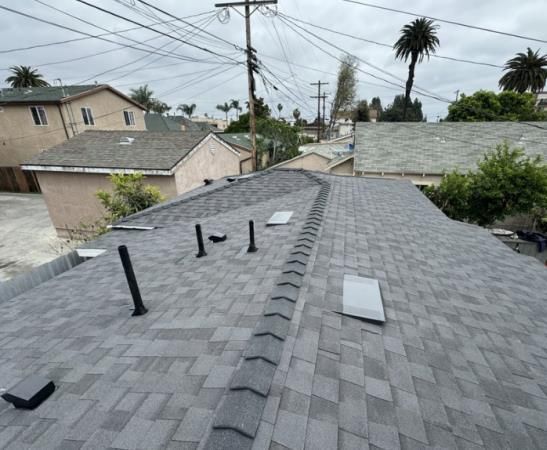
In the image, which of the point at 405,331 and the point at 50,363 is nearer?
the point at 50,363

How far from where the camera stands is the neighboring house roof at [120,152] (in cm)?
1484

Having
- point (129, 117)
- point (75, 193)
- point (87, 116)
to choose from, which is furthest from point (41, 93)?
point (75, 193)

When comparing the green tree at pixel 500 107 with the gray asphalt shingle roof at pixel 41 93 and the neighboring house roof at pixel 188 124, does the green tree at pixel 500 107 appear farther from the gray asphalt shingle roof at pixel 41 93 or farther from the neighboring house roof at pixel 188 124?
the gray asphalt shingle roof at pixel 41 93

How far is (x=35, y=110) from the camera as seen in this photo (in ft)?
82.1

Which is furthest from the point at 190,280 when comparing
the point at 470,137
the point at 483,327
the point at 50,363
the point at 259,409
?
the point at 470,137

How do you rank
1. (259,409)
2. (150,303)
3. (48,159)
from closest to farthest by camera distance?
1. (259,409)
2. (150,303)
3. (48,159)

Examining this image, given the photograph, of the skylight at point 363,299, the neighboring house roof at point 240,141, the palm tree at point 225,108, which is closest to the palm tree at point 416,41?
the neighboring house roof at point 240,141

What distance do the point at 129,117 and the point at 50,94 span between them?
721cm

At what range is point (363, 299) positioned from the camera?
3438 mm

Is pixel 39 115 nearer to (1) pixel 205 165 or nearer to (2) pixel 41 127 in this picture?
(2) pixel 41 127

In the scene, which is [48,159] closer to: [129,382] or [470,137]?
[129,382]

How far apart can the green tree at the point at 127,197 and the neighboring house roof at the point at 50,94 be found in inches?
751

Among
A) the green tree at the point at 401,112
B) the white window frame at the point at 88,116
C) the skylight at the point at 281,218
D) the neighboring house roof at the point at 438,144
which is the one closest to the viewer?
the skylight at the point at 281,218

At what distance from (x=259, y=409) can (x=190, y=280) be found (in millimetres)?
2801
